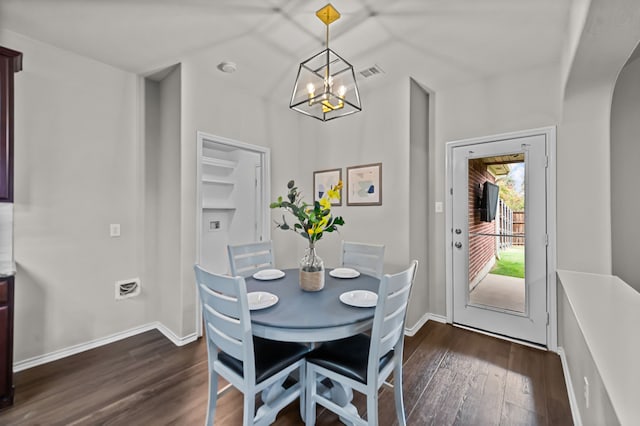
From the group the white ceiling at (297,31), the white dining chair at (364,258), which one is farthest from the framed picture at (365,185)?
the white ceiling at (297,31)

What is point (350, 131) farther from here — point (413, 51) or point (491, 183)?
point (491, 183)

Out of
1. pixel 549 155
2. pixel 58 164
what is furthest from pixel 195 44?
pixel 549 155

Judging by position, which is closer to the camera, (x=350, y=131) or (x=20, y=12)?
(x=20, y=12)

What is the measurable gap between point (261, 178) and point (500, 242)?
8.99 ft

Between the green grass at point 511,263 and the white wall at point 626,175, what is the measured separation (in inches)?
24.7

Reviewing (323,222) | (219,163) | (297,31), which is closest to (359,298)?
(323,222)

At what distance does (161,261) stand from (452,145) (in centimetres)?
331

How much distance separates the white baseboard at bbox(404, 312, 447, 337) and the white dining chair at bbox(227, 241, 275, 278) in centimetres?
154

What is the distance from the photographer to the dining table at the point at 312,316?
1322 mm

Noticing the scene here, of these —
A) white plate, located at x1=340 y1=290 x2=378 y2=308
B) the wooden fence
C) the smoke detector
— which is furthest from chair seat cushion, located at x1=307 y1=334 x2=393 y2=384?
the smoke detector

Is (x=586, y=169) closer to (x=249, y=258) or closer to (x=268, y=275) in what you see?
(x=268, y=275)

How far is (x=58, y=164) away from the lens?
234 cm

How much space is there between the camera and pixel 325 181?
3.64 meters

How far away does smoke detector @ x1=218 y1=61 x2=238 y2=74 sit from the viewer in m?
2.62
